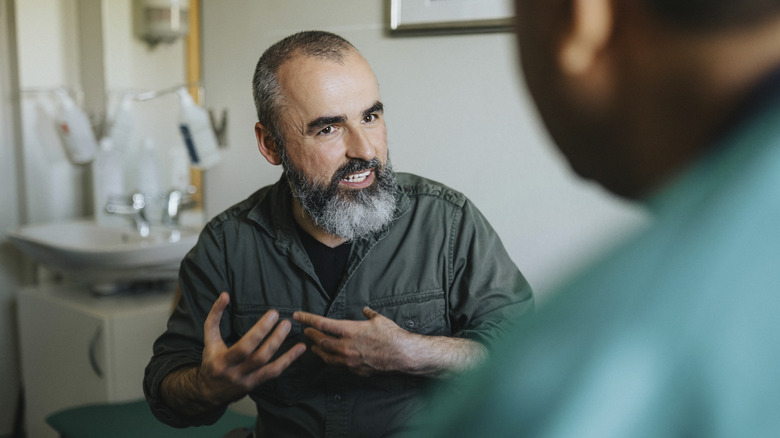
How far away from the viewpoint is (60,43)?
2.27 m

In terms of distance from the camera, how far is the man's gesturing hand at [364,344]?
0.94m

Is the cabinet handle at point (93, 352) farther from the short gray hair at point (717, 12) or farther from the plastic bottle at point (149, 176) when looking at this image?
the short gray hair at point (717, 12)

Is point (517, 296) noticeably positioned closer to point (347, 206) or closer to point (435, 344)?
point (435, 344)

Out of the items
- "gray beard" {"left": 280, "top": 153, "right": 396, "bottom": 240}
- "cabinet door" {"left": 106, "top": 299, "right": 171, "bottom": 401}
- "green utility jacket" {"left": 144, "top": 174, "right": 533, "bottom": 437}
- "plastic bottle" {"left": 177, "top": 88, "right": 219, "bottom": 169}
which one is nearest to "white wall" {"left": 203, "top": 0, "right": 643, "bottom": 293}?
"green utility jacket" {"left": 144, "top": 174, "right": 533, "bottom": 437}

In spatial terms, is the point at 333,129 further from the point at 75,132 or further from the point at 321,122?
the point at 75,132

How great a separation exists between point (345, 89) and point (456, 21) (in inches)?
11.6

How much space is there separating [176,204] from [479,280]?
1.17 metres

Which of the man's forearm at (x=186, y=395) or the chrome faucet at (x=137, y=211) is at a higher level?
the chrome faucet at (x=137, y=211)

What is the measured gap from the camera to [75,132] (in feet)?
6.70

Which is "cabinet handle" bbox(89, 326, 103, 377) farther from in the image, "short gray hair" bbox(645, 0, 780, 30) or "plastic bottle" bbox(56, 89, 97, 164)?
"short gray hair" bbox(645, 0, 780, 30)

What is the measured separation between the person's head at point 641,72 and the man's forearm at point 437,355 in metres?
0.74

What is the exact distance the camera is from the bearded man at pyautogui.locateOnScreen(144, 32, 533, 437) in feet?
3.61

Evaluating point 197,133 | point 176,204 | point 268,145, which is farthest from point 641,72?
point 176,204

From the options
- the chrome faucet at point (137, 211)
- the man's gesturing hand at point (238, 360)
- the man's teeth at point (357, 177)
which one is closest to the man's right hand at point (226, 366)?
the man's gesturing hand at point (238, 360)
